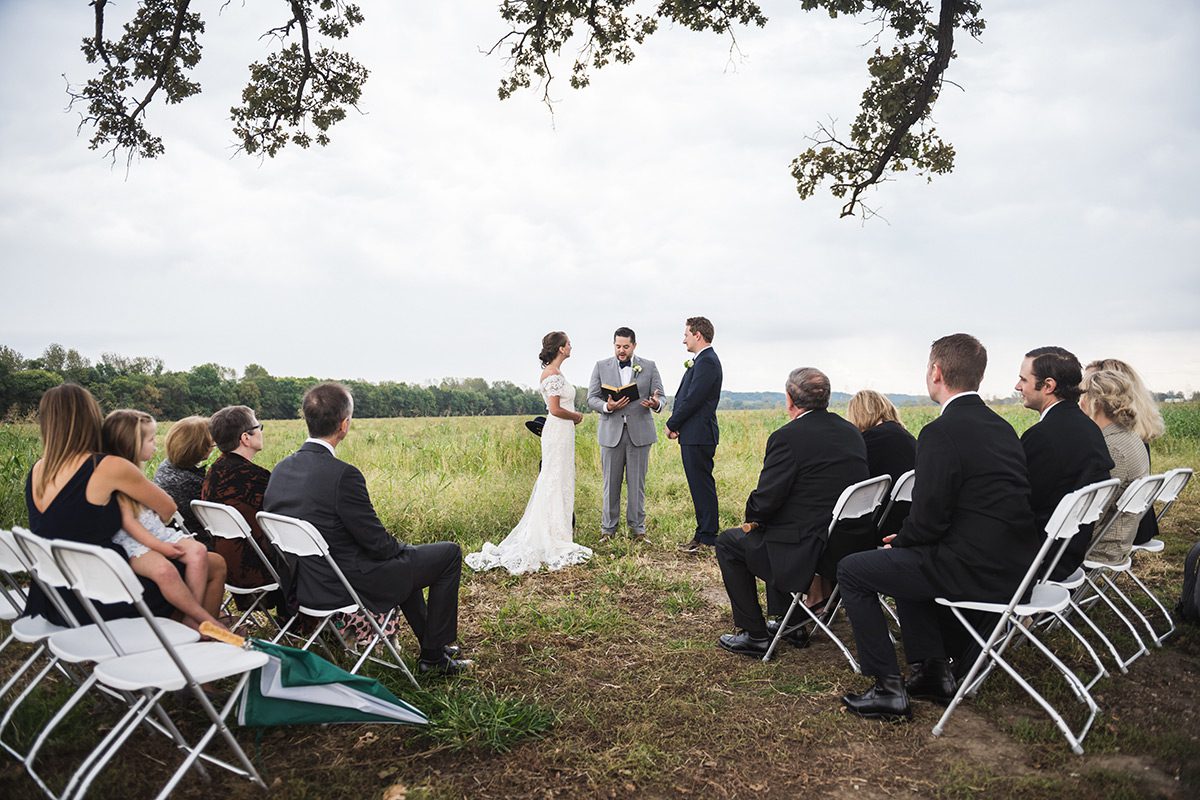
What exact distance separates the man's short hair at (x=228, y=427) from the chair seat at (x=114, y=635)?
4.29 ft

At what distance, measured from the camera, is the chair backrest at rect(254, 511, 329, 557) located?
3.92 meters

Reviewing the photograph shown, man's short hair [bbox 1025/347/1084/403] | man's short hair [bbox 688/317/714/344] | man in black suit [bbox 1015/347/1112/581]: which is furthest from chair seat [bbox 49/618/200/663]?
man's short hair [bbox 688/317/714/344]

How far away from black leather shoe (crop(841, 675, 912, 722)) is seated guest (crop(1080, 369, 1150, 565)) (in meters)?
1.85

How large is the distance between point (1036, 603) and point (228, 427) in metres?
4.51

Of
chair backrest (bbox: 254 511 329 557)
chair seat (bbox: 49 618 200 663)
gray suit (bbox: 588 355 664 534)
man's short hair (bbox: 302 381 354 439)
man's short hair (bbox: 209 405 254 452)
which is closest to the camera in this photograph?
chair seat (bbox: 49 618 200 663)

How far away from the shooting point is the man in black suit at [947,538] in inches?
156

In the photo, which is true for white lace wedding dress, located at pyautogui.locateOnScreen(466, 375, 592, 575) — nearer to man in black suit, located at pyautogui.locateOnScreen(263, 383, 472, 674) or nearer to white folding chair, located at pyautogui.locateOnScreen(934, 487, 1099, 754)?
man in black suit, located at pyautogui.locateOnScreen(263, 383, 472, 674)

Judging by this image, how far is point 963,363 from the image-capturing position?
4188 millimetres

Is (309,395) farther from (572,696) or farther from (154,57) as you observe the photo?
(154,57)

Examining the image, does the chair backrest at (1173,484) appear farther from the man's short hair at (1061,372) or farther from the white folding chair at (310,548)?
the white folding chair at (310,548)

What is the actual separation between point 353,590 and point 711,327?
5.27m

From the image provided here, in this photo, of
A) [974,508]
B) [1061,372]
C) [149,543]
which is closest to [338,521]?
[149,543]

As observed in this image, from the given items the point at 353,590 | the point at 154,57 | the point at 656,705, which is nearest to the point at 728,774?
the point at 656,705

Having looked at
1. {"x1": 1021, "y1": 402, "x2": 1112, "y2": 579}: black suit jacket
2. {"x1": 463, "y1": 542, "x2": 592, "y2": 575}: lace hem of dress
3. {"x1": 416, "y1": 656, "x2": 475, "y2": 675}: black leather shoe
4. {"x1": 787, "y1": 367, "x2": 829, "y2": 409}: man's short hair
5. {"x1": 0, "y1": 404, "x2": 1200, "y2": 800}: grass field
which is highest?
{"x1": 787, "y1": 367, "x2": 829, "y2": 409}: man's short hair
